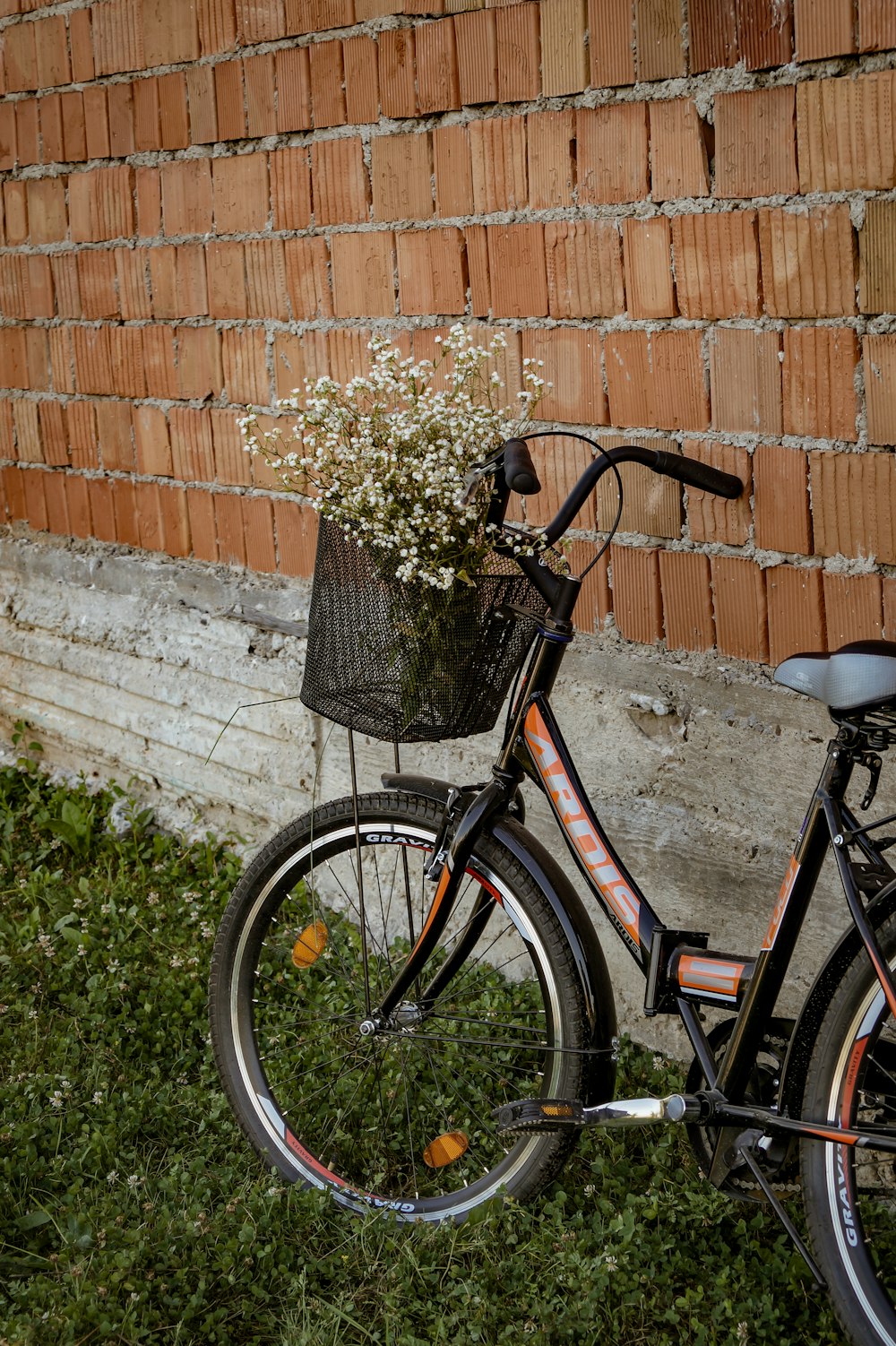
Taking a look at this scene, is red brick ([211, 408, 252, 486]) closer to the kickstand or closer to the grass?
the grass

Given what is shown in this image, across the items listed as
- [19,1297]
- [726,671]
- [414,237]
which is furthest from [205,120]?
[19,1297]

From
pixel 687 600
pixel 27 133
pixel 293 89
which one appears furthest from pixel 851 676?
pixel 27 133

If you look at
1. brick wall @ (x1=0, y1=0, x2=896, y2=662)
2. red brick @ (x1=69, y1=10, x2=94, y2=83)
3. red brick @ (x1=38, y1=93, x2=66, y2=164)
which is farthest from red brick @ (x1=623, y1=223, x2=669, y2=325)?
red brick @ (x1=38, y1=93, x2=66, y2=164)

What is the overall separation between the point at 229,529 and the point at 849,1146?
2.20m

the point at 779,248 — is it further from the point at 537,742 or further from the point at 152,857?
the point at 152,857

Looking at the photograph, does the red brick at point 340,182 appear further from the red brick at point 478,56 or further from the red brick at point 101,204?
the red brick at point 101,204

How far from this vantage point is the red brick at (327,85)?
282 centimetres

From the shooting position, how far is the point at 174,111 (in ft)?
10.6

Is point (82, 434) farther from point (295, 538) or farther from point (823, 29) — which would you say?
point (823, 29)

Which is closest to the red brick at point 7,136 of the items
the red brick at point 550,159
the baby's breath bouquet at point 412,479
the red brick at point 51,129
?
the red brick at point 51,129

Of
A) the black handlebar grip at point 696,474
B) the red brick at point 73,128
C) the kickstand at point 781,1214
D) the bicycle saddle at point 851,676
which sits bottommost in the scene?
the kickstand at point 781,1214

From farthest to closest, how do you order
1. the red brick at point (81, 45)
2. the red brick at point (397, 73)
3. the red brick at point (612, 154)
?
1. the red brick at point (81, 45)
2. the red brick at point (397, 73)
3. the red brick at point (612, 154)

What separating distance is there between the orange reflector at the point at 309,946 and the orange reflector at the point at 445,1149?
428 millimetres

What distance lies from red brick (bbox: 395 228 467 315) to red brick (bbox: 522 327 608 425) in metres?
0.22
